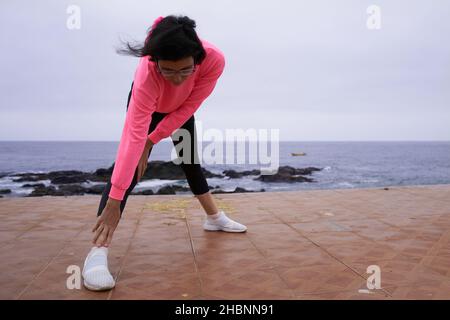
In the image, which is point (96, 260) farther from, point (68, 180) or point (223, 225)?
point (68, 180)

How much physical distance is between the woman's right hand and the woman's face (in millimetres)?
648

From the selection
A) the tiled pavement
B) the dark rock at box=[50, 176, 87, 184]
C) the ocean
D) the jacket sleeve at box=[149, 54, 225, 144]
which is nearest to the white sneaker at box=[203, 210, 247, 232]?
the tiled pavement

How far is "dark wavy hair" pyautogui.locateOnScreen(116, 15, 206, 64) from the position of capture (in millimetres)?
1510

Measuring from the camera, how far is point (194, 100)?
7.21 feet

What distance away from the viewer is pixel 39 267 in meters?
2.01

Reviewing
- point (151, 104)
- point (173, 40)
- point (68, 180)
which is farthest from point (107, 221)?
point (68, 180)

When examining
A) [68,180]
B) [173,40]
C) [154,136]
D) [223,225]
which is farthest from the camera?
[68,180]

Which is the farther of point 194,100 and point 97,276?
point 194,100

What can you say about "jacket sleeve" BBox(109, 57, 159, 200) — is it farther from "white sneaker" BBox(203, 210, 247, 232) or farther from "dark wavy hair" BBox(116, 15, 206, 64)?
"white sneaker" BBox(203, 210, 247, 232)

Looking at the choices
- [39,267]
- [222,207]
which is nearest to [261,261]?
[39,267]

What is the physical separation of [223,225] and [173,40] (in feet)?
5.40

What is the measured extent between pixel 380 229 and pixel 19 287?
2.36 m

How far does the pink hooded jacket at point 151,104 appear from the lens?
1.75 m

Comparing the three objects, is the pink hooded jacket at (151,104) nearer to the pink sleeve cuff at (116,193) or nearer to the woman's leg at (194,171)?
the pink sleeve cuff at (116,193)
